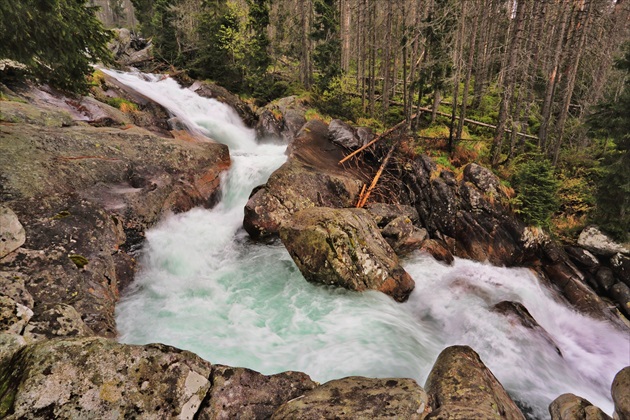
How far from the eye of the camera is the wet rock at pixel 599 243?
11.0m

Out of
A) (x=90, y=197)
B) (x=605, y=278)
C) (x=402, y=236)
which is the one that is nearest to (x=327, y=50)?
(x=402, y=236)

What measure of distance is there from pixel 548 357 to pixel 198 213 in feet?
37.0

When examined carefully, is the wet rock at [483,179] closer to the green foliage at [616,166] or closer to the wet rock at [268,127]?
the green foliage at [616,166]

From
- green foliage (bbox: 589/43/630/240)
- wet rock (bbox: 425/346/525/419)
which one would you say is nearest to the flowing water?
wet rock (bbox: 425/346/525/419)

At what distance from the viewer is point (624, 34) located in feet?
78.8

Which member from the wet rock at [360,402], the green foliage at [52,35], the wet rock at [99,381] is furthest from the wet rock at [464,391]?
the green foliage at [52,35]

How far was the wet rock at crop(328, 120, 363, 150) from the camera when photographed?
15.1 meters

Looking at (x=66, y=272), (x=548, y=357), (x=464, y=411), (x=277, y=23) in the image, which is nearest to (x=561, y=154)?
(x=548, y=357)

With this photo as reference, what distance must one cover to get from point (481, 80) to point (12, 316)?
27.3 metres

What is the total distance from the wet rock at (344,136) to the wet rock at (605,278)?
34.5ft

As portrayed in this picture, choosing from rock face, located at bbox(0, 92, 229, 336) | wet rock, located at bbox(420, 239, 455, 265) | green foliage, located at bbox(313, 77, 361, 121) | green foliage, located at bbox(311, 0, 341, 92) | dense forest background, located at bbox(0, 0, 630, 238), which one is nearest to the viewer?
rock face, located at bbox(0, 92, 229, 336)

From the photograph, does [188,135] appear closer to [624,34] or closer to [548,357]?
[548,357]

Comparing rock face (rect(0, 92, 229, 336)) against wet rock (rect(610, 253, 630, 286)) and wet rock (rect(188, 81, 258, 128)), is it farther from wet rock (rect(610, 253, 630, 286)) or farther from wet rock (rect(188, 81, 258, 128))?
wet rock (rect(610, 253, 630, 286))

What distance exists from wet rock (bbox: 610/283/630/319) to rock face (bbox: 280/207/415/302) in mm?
7603
